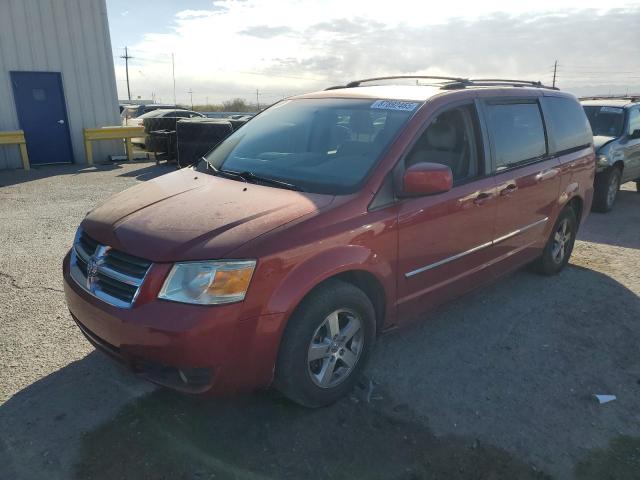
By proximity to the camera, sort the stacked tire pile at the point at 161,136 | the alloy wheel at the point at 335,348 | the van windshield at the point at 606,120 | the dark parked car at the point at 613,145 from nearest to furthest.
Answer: the alloy wheel at the point at 335,348 → the dark parked car at the point at 613,145 → the van windshield at the point at 606,120 → the stacked tire pile at the point at 161,136

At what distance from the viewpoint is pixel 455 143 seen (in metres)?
3.73

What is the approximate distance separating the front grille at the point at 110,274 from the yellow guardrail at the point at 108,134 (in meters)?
11.2

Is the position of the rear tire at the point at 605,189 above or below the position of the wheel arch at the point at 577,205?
below

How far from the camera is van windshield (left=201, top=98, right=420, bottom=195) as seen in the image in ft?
10.5

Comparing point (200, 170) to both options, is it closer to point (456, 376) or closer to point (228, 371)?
point (228, 371)

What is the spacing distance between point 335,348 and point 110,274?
132 centimetres

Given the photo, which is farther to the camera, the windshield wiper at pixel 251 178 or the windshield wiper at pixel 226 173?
the windshield wiper at pixel 226 173

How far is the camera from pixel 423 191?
306 cm

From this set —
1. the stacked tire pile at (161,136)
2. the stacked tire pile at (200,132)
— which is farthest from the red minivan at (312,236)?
the stacked tire pile at (161,136)

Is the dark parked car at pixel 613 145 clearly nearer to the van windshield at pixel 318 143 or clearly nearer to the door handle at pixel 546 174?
the door handle at pixel 546 174

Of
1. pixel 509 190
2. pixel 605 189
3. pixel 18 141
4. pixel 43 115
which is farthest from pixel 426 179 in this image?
pixel 43 115

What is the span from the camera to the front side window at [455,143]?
3473 mm

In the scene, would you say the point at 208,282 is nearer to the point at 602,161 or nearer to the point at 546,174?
the point at 546,174

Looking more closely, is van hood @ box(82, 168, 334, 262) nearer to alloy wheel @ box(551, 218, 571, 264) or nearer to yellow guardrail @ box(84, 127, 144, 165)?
alloy wheel @ box(551, 218, 571, 264)
